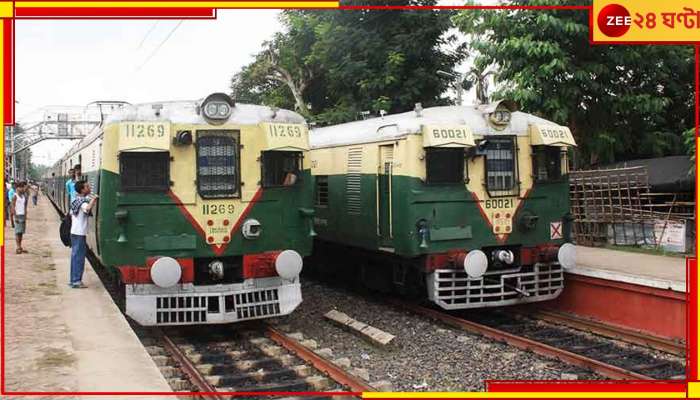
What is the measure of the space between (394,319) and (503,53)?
8106 millimetres

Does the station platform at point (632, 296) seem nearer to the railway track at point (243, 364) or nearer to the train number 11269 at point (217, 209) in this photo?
the railway track at point (243, 364)

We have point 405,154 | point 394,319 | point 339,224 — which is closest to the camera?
point 405,154

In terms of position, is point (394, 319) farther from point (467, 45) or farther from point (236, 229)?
point (467, 45)

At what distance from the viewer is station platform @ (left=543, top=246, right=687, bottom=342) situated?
30.3 ft

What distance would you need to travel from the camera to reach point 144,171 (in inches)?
337

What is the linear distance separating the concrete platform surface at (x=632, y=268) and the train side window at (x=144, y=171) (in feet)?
21.0

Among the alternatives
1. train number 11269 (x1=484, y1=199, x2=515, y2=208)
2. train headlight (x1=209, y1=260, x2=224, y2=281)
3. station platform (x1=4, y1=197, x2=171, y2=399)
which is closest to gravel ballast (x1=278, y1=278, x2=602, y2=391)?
train headlight (x1=209, y1=260, x2=224, y2=281)

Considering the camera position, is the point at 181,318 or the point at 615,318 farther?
the point at 615,318

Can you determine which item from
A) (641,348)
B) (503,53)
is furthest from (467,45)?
(641,348)

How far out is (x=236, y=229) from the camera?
8891 millimetres

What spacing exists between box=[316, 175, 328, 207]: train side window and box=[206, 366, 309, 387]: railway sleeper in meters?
5.60

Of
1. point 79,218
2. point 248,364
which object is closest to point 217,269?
point 248,364

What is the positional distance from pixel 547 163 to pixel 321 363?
5.08 metres

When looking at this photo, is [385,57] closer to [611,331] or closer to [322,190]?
[322,190]
